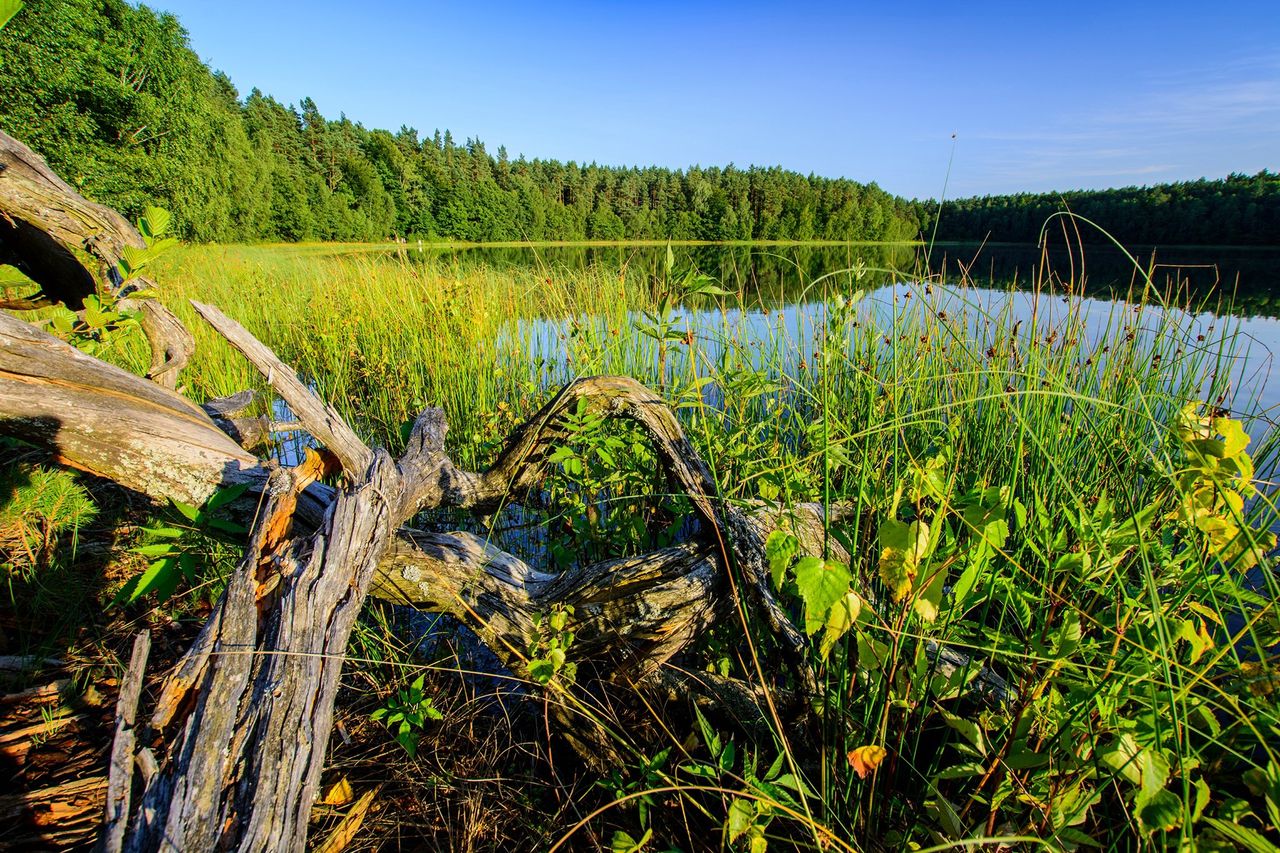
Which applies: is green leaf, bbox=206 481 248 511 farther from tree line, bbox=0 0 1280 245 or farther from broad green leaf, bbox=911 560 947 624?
tree line, bbox=0 0 1280 245

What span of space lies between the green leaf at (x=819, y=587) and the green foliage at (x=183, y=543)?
3.72 feet

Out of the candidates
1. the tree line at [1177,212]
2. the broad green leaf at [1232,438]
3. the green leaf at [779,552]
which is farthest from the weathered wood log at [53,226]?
the tree line at [1177,212]

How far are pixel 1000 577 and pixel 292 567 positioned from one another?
4.50 feet

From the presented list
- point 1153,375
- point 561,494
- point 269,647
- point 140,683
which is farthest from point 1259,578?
point 140,683

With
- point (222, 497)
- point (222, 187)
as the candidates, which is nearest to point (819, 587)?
point (222, 497)

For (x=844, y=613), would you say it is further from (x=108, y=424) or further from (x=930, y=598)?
(x=108, y=424)

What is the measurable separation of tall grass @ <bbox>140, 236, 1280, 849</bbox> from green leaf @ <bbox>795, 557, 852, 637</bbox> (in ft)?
0.39

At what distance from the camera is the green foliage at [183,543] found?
43.6 inches

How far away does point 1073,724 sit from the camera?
84 centimetres

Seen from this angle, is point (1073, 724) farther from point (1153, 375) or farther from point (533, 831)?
point (1153, 375)

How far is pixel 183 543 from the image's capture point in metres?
1.81

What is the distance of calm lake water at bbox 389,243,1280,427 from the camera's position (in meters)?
2.36

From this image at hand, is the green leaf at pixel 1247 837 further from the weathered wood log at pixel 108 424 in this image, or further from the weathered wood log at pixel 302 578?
the weathered wood log at pixel 108 424

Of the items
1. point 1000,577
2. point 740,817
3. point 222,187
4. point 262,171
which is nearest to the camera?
point 740,817
